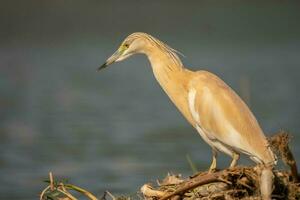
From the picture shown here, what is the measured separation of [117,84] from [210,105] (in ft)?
37.6

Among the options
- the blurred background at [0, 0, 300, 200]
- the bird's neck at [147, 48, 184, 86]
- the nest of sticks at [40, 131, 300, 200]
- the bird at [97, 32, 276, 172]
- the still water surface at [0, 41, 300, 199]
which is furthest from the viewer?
the blurred background at [0, 0, 300, 200]

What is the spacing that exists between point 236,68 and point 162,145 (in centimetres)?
571

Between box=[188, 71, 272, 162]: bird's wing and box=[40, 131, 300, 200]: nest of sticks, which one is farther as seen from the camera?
box=[188, 71, 272, 162]: bird's wing

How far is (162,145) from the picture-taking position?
A: 45.1 feet

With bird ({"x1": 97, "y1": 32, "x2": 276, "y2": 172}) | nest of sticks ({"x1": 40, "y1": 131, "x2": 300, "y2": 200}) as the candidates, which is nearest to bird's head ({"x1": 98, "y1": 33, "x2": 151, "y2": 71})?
bird ({"x1": 97, "y1": 32, "x2": 276, "y2": 172})

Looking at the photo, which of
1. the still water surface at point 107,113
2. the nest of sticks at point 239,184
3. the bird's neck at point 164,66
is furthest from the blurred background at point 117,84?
the nest of sticks at point 239,184

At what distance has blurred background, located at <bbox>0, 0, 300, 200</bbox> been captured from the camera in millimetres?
12523

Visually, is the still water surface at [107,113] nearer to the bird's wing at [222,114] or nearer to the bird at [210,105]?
the bird at [210,105]

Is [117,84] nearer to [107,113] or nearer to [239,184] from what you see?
[107,113]

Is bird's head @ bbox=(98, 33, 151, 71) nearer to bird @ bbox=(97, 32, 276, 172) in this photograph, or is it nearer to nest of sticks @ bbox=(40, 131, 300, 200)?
bird @ bbox=(97, 32, 276, 172)

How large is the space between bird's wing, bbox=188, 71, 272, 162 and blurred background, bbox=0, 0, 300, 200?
9.66ft

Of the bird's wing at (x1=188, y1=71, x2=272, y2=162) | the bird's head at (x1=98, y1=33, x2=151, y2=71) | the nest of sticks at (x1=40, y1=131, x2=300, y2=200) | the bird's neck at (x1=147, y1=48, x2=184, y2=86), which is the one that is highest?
the bird's head at (x1=98, y1=33, x2=151, y2=71)

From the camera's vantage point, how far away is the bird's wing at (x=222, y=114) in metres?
6.77

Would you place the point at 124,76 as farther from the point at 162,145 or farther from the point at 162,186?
the point at 162,186
